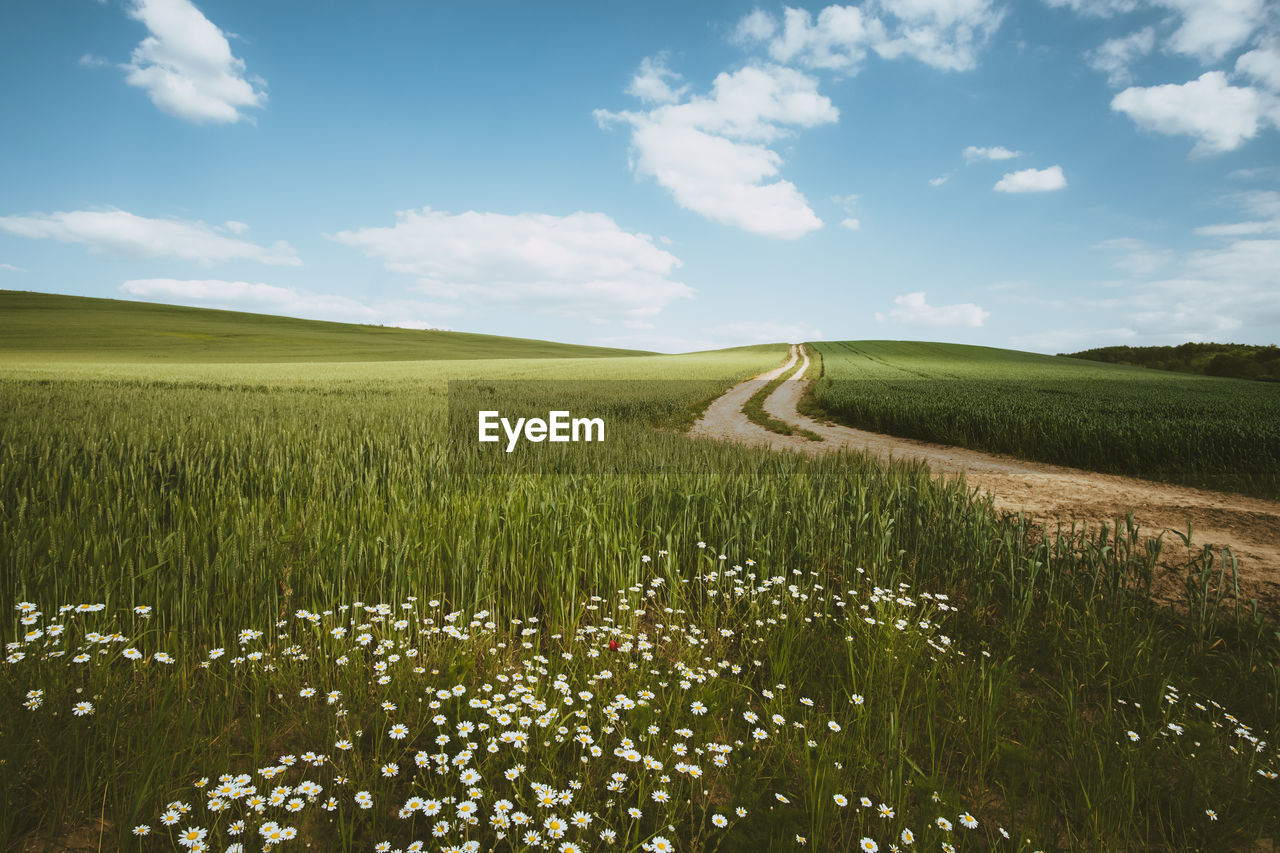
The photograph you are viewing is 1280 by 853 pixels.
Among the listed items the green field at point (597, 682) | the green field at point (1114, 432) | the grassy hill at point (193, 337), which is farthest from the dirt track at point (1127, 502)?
the grassy hill at point (193, 337)

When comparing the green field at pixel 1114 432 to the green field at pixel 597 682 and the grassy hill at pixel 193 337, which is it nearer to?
the green field at pixel 597 682

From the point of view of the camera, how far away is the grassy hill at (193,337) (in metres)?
59.8

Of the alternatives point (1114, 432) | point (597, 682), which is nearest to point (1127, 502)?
point (1114, 432)

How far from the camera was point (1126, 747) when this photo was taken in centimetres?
282

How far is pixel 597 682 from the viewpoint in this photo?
301cm

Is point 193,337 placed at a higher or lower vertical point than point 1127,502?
higher

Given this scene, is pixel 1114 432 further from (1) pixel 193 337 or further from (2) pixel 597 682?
(1) pixel 193 337

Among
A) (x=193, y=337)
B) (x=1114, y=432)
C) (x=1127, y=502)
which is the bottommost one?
(x=1127, y=502)

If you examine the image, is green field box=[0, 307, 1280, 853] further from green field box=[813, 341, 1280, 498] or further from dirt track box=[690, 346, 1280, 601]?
green field box=[813, 341, 1280, 498]

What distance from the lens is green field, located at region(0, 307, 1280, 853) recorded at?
7.25ft

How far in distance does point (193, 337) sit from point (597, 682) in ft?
308

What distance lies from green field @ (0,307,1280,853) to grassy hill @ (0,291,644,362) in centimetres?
6338

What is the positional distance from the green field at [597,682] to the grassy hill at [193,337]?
208 feet

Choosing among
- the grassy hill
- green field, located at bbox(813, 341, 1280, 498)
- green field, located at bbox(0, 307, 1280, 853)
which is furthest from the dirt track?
the grassy hill
